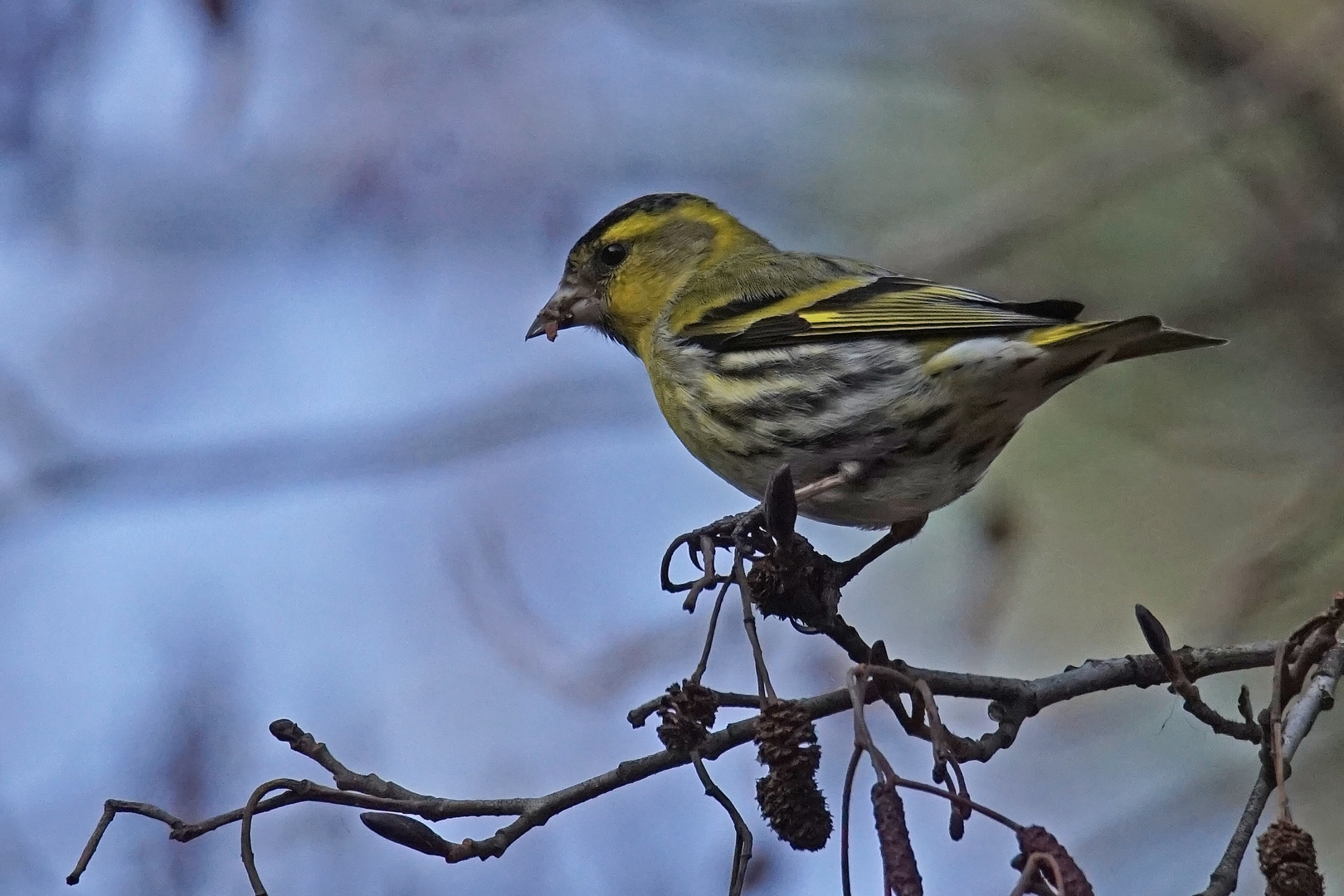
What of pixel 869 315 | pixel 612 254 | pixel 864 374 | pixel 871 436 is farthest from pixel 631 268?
pixel 871 436

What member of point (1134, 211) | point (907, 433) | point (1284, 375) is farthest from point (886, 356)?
point (1134, 211)

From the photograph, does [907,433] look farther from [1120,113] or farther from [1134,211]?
[1134,211]

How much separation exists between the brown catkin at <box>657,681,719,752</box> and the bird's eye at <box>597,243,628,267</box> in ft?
8.54

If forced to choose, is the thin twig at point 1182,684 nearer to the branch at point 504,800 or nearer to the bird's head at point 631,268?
the branch at point 504,800

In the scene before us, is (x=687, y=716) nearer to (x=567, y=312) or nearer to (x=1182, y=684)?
(x=1182, y=684)

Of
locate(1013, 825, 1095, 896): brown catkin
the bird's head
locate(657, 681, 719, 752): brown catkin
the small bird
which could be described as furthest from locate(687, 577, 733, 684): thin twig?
the bird's head

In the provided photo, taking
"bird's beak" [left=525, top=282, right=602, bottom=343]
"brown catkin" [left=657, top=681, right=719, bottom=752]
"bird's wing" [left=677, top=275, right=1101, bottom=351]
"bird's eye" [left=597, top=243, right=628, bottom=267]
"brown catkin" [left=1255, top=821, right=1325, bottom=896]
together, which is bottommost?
"brown catkin" [left=1255, top=821, right=1325, bottom=896]

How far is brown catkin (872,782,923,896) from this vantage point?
170 centimetres

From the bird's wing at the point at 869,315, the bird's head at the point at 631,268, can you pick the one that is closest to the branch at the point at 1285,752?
the bird's wing at the point at 869,315

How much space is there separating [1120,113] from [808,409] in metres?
2.63

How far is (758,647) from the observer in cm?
210

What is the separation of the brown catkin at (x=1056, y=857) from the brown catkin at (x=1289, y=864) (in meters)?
0.29

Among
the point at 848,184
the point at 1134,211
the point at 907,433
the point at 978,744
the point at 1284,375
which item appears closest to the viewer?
the point at 978,744

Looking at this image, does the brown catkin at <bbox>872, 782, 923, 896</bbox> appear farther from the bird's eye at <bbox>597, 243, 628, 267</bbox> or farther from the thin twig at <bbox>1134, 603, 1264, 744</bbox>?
the bird's eye at <bbox>597, 243, 628, 267</bbox>
